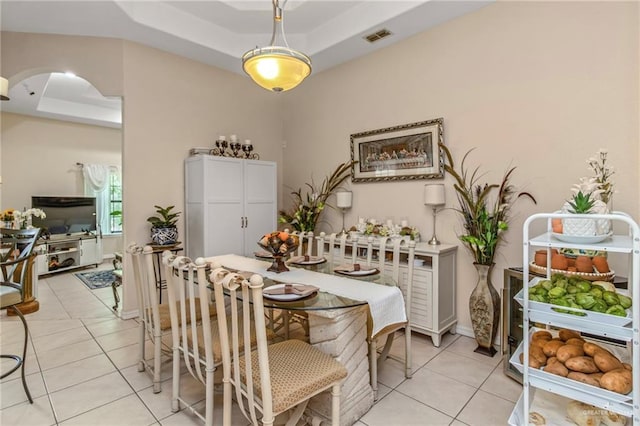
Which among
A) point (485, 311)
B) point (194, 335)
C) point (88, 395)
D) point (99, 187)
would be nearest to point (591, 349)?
point (485, 311)

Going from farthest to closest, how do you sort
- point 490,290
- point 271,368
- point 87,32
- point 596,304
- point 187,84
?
point 187,84
point 87,32
point 490,290
point 271,368
point 596,304

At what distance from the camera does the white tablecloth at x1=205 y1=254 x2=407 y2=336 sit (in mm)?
1924

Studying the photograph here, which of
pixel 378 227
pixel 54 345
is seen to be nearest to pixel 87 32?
pixel 54 345

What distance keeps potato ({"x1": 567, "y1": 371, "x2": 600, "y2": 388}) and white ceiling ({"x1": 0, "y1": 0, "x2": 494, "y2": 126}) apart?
10.1 ft

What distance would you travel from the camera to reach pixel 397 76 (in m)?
3.71

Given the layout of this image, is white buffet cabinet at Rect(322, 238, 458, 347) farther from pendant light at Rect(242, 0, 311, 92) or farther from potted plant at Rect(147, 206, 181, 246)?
potted plant at Rect(147, 206, 181, 246)

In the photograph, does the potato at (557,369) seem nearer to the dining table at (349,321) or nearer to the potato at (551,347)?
the potato at (551,347)

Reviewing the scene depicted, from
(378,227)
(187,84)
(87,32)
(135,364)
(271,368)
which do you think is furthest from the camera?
(187,84)

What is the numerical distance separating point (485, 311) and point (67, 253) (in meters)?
7.16

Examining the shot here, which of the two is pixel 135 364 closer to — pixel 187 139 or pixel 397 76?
pixel 187 139

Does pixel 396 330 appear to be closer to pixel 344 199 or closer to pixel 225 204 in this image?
pixel 344 199

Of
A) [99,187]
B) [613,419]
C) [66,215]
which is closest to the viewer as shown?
[613,419]

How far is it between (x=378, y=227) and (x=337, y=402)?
7.37 ft

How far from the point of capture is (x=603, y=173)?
231 cm
